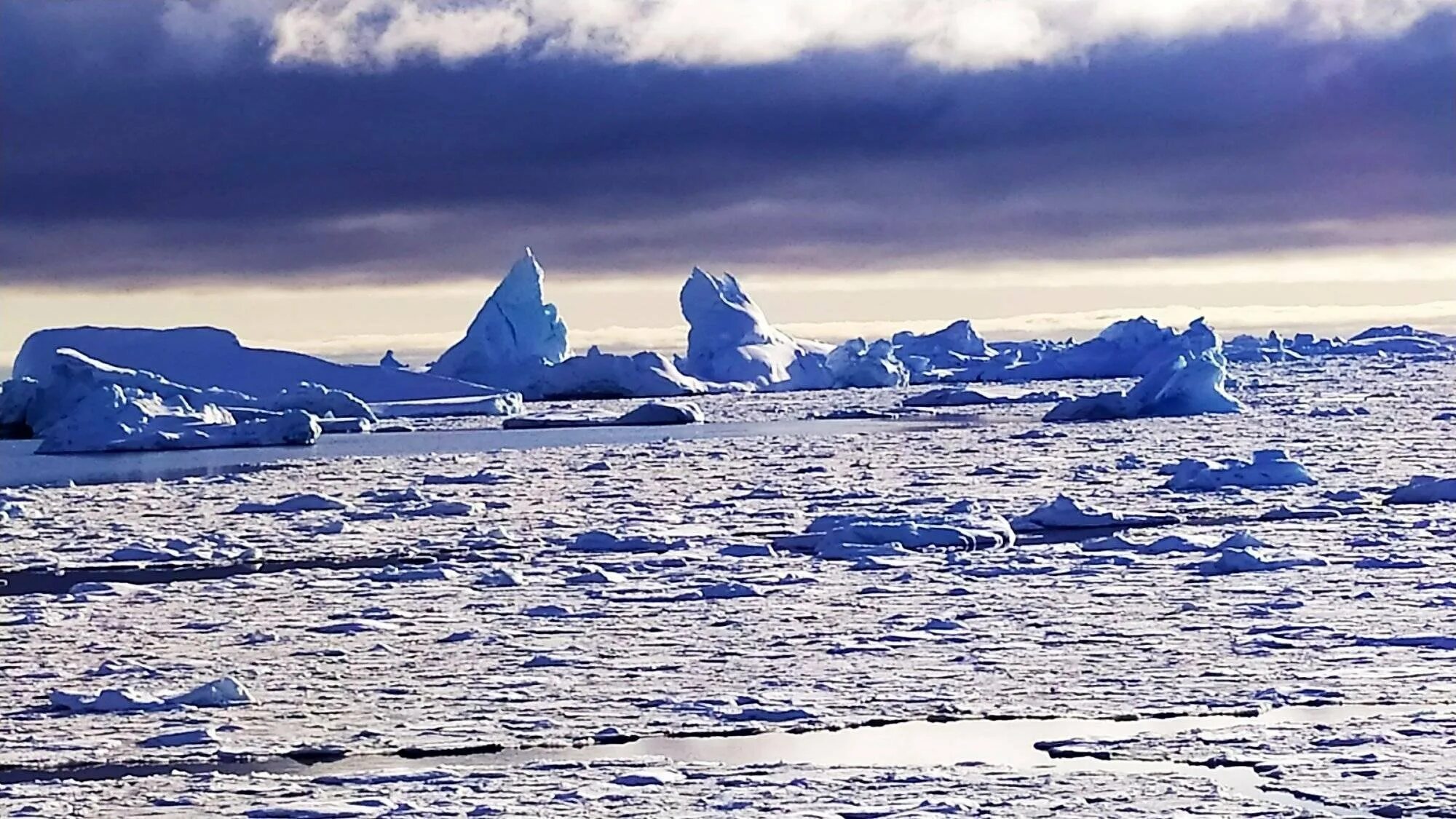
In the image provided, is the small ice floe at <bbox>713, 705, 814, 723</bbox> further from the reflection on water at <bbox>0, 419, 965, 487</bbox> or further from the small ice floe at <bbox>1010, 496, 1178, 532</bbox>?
the reflection on water at <bbox>0, 419, 965, 487</bbox>

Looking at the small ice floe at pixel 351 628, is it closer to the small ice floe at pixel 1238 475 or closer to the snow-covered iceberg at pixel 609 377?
the small ice floe at pixel 1238 475

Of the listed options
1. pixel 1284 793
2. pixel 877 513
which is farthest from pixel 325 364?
pixel 1284 793

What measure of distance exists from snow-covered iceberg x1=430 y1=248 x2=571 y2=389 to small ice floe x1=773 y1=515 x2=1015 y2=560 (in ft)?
112

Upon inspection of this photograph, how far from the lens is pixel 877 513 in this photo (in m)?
14.5

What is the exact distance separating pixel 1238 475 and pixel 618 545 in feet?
21.4

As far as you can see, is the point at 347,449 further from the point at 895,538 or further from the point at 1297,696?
the point at 1297,696

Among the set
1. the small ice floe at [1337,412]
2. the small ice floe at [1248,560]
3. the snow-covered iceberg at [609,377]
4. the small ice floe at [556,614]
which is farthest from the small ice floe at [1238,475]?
the snow-covered iceberg at [609,377]

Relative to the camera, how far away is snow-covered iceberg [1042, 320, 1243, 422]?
104 ft

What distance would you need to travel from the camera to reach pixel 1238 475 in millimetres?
16547

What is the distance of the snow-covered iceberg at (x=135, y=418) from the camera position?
3019 centimetres

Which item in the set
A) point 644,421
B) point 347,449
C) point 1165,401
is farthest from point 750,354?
point 347,449

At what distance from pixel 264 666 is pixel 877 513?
7.09 metres

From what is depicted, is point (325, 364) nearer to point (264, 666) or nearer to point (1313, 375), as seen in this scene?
point (1313, 375)

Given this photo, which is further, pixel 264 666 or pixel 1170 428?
pixel 1170 428
